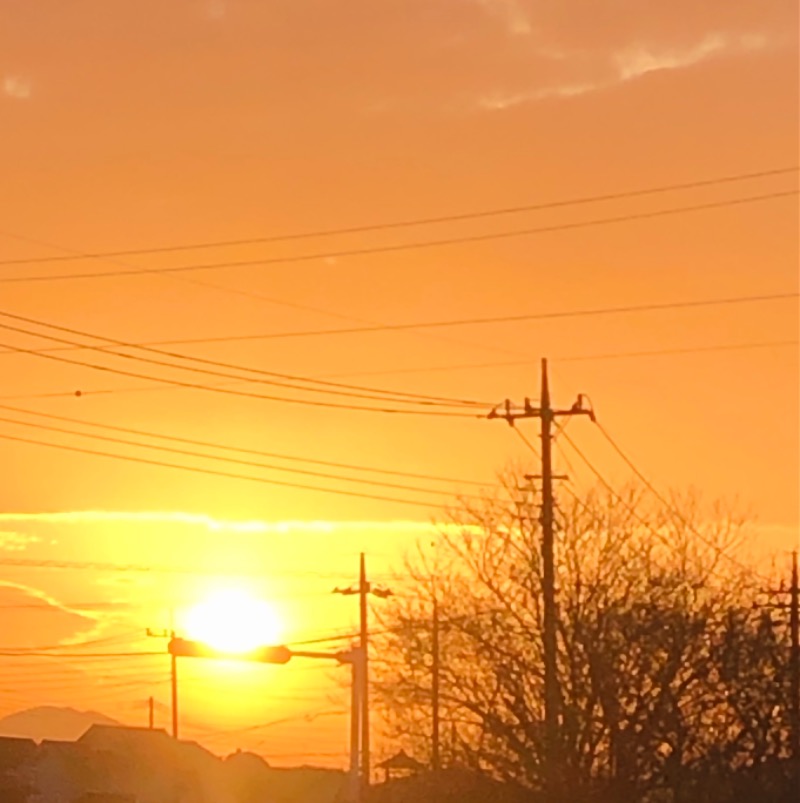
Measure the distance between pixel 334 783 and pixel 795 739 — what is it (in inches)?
2346

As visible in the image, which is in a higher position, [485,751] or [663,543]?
[663,543]

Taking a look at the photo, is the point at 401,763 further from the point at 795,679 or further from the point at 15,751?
the point at 15,751

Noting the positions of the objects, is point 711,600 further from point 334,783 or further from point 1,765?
point 334,783

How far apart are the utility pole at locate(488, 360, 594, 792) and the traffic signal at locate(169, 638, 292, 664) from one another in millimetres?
7472

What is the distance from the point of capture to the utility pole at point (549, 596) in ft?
133

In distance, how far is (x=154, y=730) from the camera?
9750 centimetres

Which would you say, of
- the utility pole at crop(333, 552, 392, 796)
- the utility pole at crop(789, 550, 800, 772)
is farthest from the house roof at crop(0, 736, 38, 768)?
the utility pole at crop(789, 550, 800, 772)

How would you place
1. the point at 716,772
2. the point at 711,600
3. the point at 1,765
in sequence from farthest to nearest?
the point at 1,765, the point at 711,600, the point at 716,772

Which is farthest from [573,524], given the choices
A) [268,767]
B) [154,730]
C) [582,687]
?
[268,767]

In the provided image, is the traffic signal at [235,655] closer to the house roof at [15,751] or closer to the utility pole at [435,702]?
the utility pole at [435,702]

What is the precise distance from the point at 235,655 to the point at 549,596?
31.2ft

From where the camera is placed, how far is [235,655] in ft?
155

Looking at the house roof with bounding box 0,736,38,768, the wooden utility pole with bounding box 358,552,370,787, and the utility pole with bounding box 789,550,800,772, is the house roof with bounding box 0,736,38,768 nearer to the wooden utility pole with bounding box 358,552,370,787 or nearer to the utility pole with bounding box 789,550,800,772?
the wooden utility pole with bounding box 358,552,370,787

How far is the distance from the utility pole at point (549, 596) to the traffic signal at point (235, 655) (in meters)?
7.47
